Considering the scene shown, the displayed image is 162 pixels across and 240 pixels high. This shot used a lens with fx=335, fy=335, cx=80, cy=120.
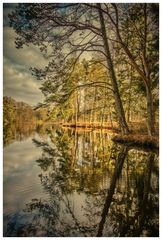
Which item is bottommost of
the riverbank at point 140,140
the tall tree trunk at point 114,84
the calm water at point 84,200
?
the calm water at point 84,200

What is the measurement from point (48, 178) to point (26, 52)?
469 cm

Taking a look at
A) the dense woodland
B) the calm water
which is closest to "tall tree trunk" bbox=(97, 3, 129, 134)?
the dense woodland

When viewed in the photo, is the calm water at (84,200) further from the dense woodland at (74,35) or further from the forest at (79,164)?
the dense woodland at (74,35)

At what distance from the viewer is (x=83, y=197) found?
5406mm

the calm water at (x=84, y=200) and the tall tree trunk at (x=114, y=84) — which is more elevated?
the tall tree trunk at (x=114, y=84)

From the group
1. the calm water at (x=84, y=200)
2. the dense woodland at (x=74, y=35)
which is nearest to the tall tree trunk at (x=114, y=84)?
the dense woodland at (x=74, y=35)

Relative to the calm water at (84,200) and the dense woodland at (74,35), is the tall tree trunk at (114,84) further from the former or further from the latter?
the calm water at (84,200)

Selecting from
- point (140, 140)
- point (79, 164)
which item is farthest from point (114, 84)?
point (79, 164)

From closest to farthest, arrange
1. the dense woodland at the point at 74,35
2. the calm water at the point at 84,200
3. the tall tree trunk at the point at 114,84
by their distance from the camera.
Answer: the calm water at the point at 84,200 < the dense woodland at the point at 74,35 < the tall tree trunk at the point at 114,84

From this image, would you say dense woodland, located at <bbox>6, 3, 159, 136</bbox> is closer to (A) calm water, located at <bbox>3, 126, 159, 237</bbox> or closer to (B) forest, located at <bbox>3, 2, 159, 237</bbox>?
(B) forest, located at <bbox>3, 2, 159, 237</bbox>

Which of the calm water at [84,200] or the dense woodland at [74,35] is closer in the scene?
the calm water at [84,200]

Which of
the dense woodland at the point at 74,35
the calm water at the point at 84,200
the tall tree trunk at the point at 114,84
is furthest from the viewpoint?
the tall tree trunk at the point at 114,84

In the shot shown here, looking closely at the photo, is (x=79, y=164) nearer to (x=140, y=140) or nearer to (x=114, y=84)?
(x=140, y=140)

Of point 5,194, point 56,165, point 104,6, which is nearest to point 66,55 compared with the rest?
point 104,6
